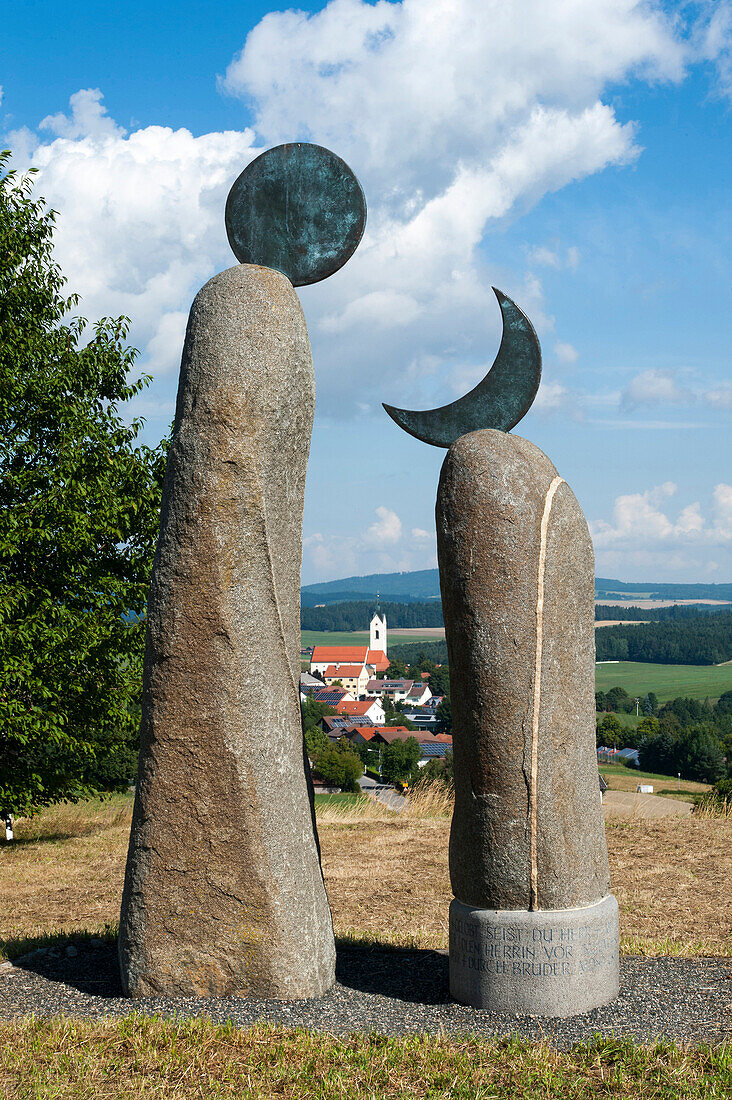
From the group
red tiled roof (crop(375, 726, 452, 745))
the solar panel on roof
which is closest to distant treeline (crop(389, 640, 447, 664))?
red tiled roof (crop(375, 726, 452, 745))

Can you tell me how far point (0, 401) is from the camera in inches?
421

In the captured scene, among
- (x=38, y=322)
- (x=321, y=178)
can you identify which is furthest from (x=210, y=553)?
(x=38, y=322)

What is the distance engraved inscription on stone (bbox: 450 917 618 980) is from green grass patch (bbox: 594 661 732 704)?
260 feet

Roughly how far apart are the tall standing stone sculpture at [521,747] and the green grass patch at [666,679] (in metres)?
79.2

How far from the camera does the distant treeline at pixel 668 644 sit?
11481 cm

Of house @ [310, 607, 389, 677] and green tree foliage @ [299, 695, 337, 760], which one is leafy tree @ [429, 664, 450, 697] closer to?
green tree foliage @ [299, 695, 337, 760]

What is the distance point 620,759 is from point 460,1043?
4861cm

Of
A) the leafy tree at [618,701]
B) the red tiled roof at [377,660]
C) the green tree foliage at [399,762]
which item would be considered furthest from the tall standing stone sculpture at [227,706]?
the red tiled roof at [377,660]

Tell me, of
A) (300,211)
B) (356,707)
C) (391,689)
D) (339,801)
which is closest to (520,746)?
(300,211)

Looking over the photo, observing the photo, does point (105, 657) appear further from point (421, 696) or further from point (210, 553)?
point (421, 696)

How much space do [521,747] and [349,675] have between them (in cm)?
10888

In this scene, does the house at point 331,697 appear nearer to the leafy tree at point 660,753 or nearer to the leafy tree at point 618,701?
the leafy tree at point 618,701

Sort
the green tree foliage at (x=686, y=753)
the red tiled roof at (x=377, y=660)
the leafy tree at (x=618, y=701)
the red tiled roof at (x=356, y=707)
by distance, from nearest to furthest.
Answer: the green tree foliage at (x=686, y=753) → the red tiled roof at (x=356, y=707) → the leafy tree at (x=618, y=701) → the red tiled roof at (x=377, y=660)

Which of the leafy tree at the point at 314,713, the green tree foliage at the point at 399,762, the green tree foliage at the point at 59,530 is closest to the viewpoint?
the green tree foliage at the point at 59,530
